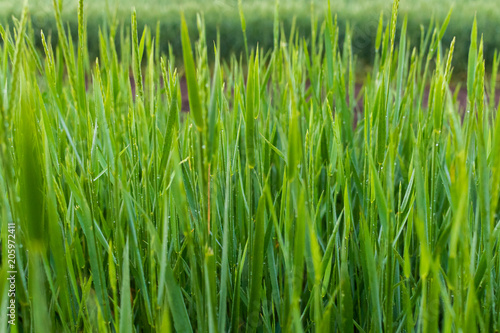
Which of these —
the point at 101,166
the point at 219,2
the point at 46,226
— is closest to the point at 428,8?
the point at 219,2

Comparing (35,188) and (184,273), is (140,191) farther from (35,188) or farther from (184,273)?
(35,188)

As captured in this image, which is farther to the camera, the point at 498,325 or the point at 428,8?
the point at 428,8

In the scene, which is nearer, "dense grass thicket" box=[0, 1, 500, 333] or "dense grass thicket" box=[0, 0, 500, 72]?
"dense grass thicket" box=[0, 1, 500, 333]

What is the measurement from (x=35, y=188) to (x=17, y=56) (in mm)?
79

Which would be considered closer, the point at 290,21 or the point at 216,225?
the point at 216,225

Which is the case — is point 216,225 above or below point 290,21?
below

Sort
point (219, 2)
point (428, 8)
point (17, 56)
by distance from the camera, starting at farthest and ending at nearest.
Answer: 1. point (219, 2)
2. point (428, 8)
3. point (17, 56)

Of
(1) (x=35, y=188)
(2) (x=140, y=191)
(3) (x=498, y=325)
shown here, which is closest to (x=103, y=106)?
(2) (x=140, y=191)

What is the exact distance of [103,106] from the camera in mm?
487

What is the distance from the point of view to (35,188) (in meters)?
0.25

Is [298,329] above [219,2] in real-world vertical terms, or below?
below

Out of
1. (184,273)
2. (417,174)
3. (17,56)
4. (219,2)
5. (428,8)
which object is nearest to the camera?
(17,56)

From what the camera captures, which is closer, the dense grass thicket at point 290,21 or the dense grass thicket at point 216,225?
the dense grass thicket at point 216,225

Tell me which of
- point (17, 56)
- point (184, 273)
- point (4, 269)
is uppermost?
point (17, 56)
